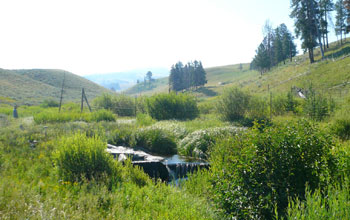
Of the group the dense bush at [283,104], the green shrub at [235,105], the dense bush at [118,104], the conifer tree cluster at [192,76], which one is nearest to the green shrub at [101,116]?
the dense bush at [118,104]

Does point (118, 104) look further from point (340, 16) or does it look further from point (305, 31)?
point (340, 16)

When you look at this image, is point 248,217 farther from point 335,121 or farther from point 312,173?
point 335,121

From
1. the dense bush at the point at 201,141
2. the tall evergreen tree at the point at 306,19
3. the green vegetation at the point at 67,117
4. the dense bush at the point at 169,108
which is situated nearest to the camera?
the dense bush at the point at 201,141

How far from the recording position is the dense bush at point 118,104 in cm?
2061

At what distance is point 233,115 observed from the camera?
15.3m

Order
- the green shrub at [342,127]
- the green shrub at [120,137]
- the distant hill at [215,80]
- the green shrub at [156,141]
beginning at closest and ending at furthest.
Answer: the green shrub at [342,127]
the green shrub at [156,141]
the green shrub at [120,137]
the distant hill at [215,80]

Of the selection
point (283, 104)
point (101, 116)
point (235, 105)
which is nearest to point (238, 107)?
point (235, 105)

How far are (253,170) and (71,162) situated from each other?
178 inches

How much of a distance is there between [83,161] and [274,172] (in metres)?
4.61

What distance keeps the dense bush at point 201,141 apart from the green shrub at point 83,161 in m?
4.31

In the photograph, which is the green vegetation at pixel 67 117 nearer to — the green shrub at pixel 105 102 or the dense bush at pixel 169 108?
the dense bush at pixel 169 108

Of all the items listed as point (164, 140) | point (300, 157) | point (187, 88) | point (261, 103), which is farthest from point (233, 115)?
point (187, 88)

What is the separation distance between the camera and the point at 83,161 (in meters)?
6.17

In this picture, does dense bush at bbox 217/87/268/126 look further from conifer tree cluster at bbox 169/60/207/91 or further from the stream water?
conifer tree cluster at bbox 169/60/207/91
